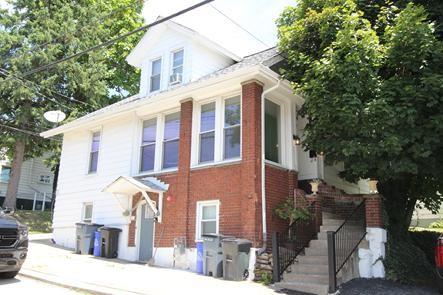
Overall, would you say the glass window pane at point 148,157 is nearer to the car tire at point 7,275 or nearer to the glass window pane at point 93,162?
the glass window pane at point 93,162

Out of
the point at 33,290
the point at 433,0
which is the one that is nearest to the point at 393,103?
the point at 433,0

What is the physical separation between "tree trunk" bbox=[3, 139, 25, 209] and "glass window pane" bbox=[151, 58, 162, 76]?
12.6 m

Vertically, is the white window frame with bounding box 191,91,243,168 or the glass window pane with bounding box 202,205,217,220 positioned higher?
the white window frame with bounding box 191,91,243,168

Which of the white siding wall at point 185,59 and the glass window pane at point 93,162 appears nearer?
the white siding wall at point 185,59

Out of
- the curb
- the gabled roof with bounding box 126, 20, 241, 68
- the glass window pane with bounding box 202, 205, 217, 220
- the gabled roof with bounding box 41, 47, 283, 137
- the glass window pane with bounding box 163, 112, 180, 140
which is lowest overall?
the curb

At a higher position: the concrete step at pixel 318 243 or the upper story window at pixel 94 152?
the upper story window at pixel 94 152

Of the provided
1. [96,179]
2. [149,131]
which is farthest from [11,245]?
[96,179]

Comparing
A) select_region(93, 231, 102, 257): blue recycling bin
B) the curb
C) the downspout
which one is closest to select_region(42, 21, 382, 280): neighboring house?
the downspout

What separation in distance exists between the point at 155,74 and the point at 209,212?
6.53 m

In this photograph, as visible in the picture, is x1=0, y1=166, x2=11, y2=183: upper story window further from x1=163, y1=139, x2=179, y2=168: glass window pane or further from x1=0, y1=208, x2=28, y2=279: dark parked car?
x1=0, y1=208, x2=28, y2=279: dark parked car

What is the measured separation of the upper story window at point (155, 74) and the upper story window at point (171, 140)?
1.99 m

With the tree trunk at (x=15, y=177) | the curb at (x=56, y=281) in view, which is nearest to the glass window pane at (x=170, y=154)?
the curb at (x=56, y=281)

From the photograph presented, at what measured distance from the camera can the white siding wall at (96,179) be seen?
623 inches

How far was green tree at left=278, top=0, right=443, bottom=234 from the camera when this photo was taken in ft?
29.7
